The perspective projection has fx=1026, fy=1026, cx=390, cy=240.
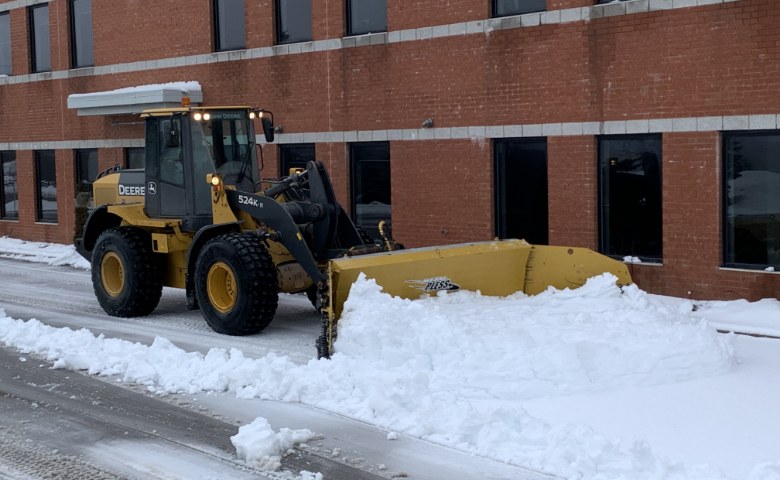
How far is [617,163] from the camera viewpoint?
15164mm

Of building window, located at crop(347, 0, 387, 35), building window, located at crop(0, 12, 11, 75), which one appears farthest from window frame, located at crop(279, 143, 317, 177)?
building window, located at crop(0, 12, 11, 75)

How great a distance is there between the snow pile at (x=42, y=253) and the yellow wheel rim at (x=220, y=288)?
925cm

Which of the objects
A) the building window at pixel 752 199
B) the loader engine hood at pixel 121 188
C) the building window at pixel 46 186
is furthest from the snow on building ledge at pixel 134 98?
the building window at pixel 752 199

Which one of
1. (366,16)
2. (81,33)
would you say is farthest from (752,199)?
(81,33)

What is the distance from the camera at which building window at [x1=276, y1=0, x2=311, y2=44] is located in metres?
19.5

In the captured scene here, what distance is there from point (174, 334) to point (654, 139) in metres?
7.25

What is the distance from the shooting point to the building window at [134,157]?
76.4 ft

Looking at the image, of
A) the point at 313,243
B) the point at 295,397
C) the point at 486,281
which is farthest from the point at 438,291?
the point at 295,397

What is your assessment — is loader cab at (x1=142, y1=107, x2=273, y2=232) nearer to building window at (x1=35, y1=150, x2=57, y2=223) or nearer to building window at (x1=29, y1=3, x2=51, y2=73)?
building window at (x1=35, y1=150, x2=57, y2=223)

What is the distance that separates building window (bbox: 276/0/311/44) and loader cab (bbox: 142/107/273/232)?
6.19m

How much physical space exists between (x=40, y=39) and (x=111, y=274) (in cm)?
1397

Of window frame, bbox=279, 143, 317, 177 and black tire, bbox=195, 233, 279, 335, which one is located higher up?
window frame, bbox=279, 143, 317, 177

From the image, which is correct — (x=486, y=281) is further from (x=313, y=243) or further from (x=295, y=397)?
(x=295, y=397)

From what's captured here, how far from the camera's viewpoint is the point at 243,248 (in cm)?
1177
